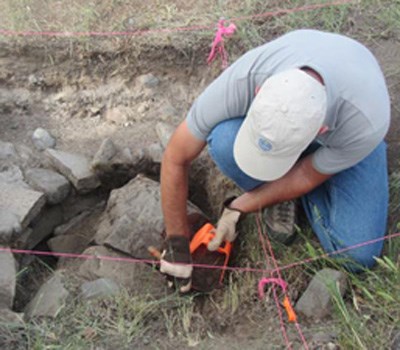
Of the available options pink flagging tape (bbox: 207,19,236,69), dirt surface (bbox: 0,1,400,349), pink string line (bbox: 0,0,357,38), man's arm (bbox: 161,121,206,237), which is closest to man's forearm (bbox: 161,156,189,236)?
man's arm (bbox: 161,121,206,237)

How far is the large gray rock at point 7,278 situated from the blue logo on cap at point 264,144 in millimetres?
1089

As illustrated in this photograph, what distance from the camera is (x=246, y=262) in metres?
2.48

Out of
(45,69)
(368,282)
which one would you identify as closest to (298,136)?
(368,282)

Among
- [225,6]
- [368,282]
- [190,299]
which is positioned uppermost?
[225,6]

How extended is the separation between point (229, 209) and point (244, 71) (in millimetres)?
677

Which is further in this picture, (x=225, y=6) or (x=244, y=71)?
(x=225, y=6)

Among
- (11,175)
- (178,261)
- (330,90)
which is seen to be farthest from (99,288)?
(330,90)

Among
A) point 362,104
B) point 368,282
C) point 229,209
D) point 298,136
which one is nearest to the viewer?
point 298,136

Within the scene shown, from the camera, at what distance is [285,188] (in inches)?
90.4

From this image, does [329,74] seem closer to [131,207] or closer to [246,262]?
[246,262]

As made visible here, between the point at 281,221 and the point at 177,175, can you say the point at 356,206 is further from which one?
the point at 177,175

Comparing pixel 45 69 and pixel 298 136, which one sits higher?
pixel 298 136

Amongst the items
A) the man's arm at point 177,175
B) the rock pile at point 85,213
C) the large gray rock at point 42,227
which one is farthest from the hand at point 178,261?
the large gray rock at point 42,227

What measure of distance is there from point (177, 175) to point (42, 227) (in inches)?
36.9
